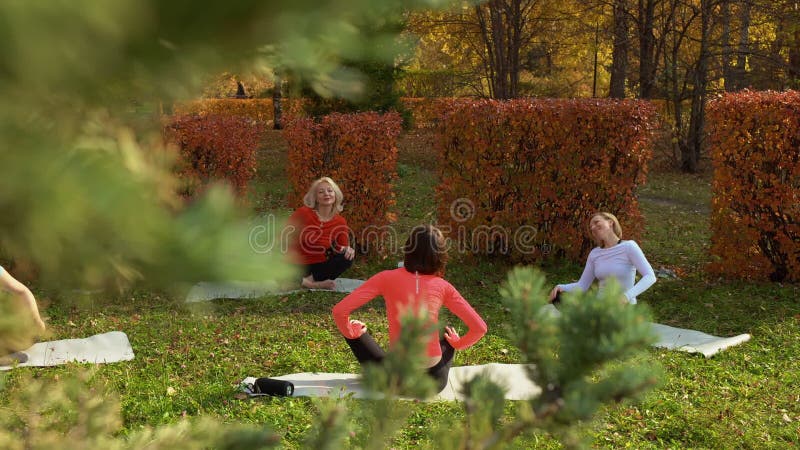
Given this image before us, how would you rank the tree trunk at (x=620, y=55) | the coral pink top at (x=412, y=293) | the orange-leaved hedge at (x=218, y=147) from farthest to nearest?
the tree trunk at (x=620, y=55) → the orange-leaved hedge at (x=218, y=147) → the coral pink top at (x=412, y=293)

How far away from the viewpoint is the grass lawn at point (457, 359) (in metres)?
4.65

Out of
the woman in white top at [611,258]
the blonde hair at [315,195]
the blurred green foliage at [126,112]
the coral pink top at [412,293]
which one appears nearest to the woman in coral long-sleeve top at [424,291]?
the coral pink top at [412,293]

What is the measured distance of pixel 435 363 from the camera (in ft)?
15.2

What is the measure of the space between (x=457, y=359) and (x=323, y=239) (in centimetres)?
262

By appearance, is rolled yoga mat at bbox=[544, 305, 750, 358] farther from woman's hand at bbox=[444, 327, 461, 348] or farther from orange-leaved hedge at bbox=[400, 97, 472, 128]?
orange-leaved hedge at bbox=[400, 97, 472, 128]

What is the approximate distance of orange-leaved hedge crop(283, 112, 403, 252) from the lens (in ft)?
30.5

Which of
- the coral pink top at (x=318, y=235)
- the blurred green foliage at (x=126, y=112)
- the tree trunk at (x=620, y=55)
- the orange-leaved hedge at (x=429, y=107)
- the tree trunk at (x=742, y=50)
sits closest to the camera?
the blurred green foliage at (x=126, y=112)

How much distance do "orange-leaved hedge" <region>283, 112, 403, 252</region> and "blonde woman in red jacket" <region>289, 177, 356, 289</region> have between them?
1.30 m

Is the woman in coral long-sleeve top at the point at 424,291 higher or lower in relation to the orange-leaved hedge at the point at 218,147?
lower

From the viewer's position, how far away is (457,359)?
19.2 feet

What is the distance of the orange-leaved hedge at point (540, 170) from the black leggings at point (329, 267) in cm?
196

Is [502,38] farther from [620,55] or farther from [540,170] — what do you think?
[540,170]

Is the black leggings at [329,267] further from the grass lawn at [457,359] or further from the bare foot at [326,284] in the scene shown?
the grass lawn at [457,359]

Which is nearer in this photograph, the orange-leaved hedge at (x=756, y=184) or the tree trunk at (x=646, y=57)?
the orange-leaved hedge at (x=756, y=184)
